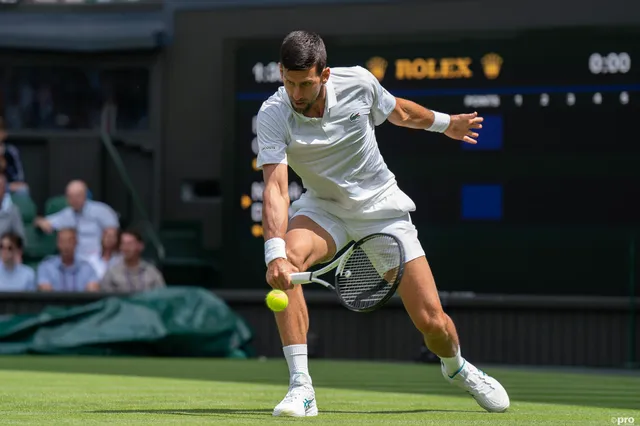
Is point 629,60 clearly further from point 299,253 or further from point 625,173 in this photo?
point 299,253

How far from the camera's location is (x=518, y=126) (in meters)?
11.7

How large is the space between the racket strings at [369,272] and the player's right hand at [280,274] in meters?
0.35

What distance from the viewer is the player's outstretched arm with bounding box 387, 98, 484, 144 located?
21.7 feet

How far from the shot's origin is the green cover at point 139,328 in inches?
483

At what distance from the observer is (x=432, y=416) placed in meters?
6.25

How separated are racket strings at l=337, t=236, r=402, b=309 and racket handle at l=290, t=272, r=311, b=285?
0.31 metres

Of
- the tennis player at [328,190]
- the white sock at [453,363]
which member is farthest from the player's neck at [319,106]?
the white sock at [453,363]

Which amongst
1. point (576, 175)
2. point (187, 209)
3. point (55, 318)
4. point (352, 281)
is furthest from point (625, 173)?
point (352, 281)

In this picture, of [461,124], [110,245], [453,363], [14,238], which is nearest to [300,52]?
[461,124]

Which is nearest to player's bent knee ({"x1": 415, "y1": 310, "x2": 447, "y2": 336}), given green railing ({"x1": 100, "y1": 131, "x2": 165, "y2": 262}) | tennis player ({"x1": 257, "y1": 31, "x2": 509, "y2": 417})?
tennis player ({"x1": 257, "y1": 31, "x2": 509, "y2": 417})

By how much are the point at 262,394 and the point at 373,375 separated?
2.39 metres

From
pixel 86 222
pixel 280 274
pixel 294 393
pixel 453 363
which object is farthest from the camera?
pixel 86 222

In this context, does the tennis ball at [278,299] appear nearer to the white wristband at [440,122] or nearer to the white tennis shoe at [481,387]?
the white tennis shoe at [481,387]

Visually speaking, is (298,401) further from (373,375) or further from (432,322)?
(373,375)
